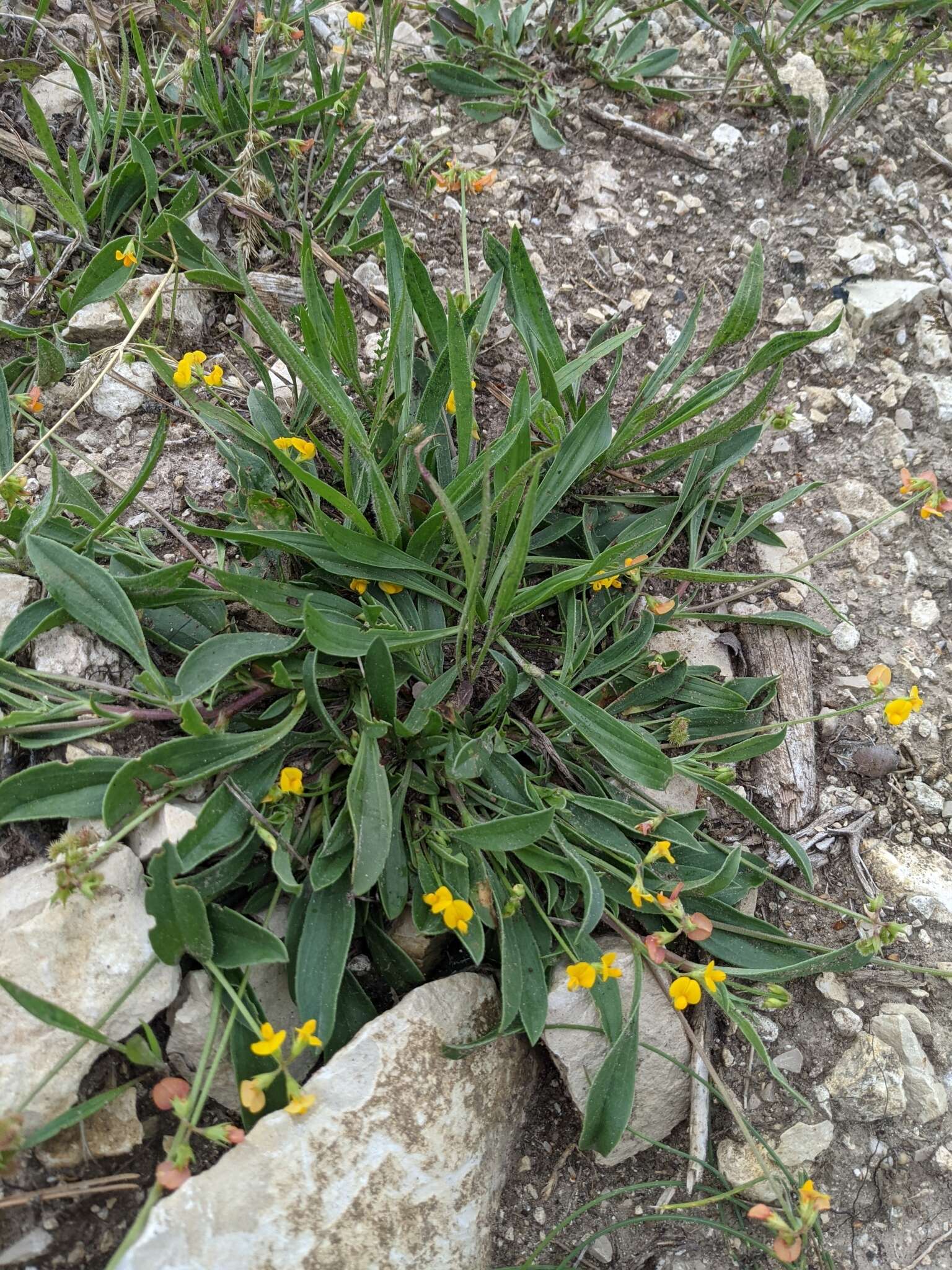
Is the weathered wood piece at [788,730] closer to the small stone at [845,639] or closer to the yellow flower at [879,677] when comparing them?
the small stone at [845,639]

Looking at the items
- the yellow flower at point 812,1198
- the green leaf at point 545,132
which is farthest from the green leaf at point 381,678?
the green leaf at point 545,132

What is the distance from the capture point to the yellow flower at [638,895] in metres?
2.09

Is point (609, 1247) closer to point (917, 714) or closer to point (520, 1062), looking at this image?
point (520, 1062)

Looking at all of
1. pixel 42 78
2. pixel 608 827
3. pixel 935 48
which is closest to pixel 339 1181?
pixel 608 827

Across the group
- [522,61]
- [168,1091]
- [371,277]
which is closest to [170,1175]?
[168,1091]

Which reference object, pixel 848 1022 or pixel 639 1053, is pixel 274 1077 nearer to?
pixel 639 1053

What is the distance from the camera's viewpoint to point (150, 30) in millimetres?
3354

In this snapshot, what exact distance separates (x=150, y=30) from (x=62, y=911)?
10.5ft

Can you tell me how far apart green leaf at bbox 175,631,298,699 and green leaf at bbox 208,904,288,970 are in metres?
0.50

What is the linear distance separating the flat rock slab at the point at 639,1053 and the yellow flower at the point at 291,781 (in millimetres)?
798

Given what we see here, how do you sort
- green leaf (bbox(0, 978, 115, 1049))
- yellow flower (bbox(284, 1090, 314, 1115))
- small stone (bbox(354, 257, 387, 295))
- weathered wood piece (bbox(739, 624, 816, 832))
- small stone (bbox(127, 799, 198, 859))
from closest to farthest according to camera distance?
green leaf (bbox(0, 978, 115, 1049))
yellow flower (bbox(284, 1090, 314, 1115))
small stone (bbox(127, 799, 198, 859))
weathered wood piece (bbox(739, 624, 816, 832))
small stone (bbox(354, 257, 387, 295))

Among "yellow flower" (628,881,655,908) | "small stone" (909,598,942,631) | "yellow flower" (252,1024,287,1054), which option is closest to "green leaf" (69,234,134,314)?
"yellow flower" (252,1024,287,1054)

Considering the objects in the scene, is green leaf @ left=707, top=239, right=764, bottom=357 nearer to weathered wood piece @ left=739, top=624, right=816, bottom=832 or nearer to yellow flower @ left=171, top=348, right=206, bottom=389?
weathered wood piece @ left=739, top=624, right=816, bottom=832

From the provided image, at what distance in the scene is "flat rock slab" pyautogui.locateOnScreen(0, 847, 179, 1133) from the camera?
180cm
